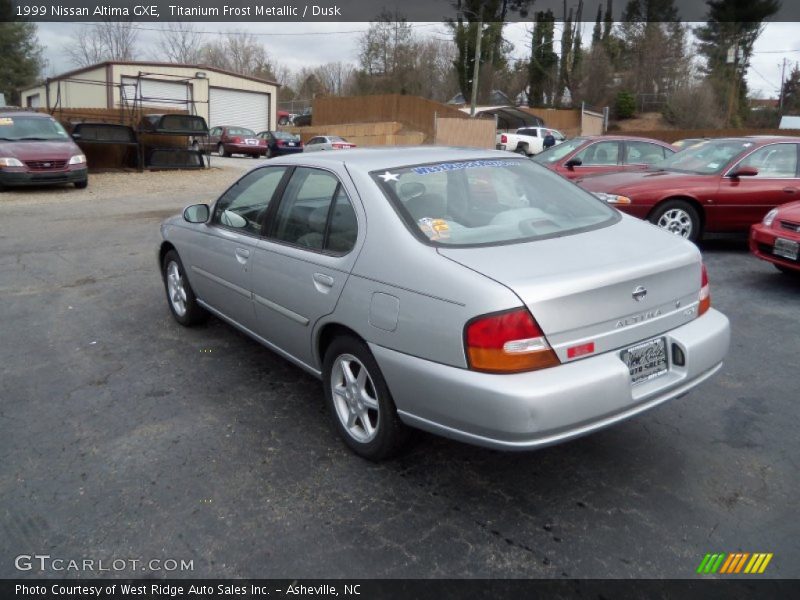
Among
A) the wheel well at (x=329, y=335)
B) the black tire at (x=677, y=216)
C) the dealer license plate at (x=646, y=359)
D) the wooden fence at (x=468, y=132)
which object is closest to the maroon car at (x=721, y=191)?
the black tire at (x=677, y=216)

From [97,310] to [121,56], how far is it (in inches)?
2344

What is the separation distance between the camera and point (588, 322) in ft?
9.20

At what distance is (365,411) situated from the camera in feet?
11.0

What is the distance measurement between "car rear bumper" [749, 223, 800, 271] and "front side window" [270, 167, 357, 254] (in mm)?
4772

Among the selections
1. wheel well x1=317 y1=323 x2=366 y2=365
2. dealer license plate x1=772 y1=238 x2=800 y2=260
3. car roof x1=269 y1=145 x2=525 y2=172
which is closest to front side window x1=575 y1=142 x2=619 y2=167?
dealer license plate x1=772 y1=238 x2=800 y2=260

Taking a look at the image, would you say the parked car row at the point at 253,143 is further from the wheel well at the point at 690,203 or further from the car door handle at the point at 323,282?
the car door handle at the point at 323,282

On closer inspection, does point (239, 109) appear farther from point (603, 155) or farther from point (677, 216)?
point (677, 216)

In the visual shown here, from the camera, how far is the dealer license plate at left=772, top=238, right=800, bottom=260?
6207mm

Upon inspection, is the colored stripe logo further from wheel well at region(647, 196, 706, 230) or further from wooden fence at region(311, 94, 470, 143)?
wooden fence at region(311, 94, 470, 143)

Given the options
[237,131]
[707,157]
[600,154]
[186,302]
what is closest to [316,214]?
[186,302]

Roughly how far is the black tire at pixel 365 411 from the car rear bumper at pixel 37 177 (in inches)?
502

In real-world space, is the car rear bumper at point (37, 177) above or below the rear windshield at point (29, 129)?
below

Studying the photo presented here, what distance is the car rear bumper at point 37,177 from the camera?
44.6ft

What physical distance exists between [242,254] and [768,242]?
5.10 m
